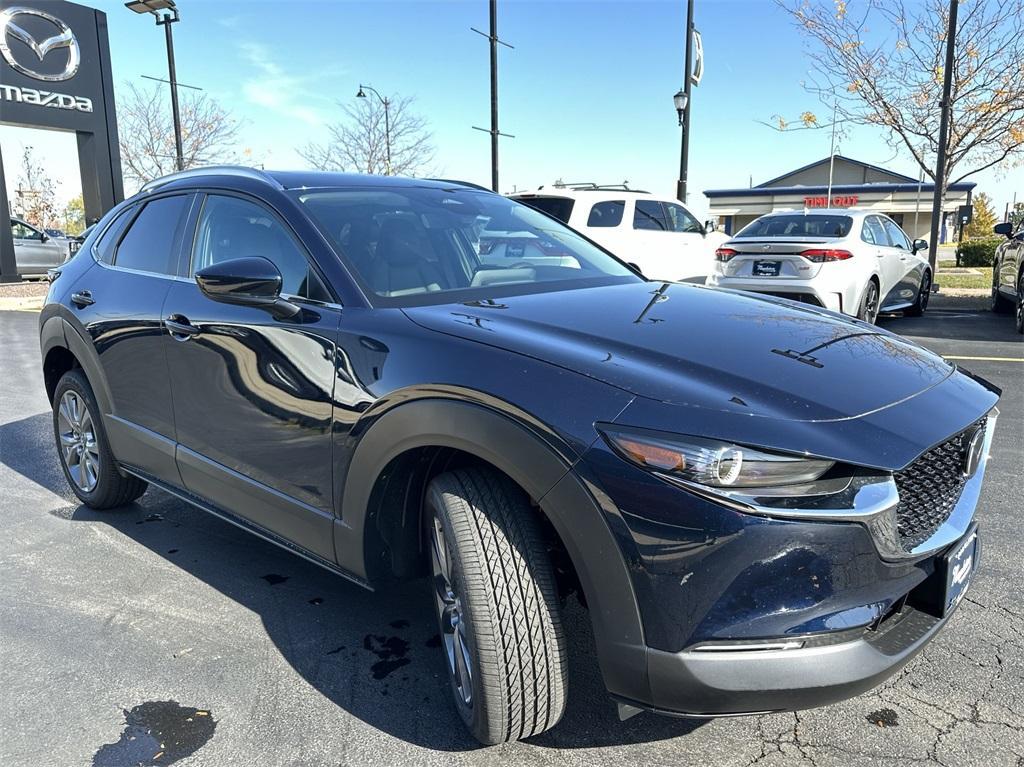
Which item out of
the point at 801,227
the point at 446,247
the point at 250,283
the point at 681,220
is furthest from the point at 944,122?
the point at 250,283

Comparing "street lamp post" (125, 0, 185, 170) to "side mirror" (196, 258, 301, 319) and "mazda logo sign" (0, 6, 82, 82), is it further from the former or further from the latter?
A: "side mirror" (196, 258, 301, 319)

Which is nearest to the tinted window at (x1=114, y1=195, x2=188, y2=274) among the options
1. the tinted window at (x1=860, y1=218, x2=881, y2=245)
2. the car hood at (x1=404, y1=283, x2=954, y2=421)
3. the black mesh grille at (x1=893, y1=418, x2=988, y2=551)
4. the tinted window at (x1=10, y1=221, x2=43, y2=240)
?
the car hood at (x1=404, y1=283, x2=954, y2=421)

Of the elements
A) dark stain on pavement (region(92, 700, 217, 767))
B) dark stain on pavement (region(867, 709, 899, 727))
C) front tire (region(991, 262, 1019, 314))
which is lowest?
dark stain on pavement (region(92, 700, 217, 767))

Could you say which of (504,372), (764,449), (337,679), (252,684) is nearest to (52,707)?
(252,684)

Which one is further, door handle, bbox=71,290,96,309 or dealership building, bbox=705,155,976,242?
dealership building, bbox=705,155,976,242

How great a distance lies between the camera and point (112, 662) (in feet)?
8.80

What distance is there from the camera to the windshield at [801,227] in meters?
9.29

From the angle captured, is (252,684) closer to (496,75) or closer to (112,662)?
(112,662)

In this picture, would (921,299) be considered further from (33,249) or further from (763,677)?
(33,249)

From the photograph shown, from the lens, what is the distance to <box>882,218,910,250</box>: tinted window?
10.4 meters

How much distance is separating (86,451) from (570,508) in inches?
128

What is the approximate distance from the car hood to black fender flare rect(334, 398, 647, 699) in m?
0.18

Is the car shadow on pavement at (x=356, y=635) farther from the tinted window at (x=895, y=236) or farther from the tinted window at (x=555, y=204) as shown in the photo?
the tinted window at (x=895, y=236)

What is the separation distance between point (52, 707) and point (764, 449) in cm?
231
